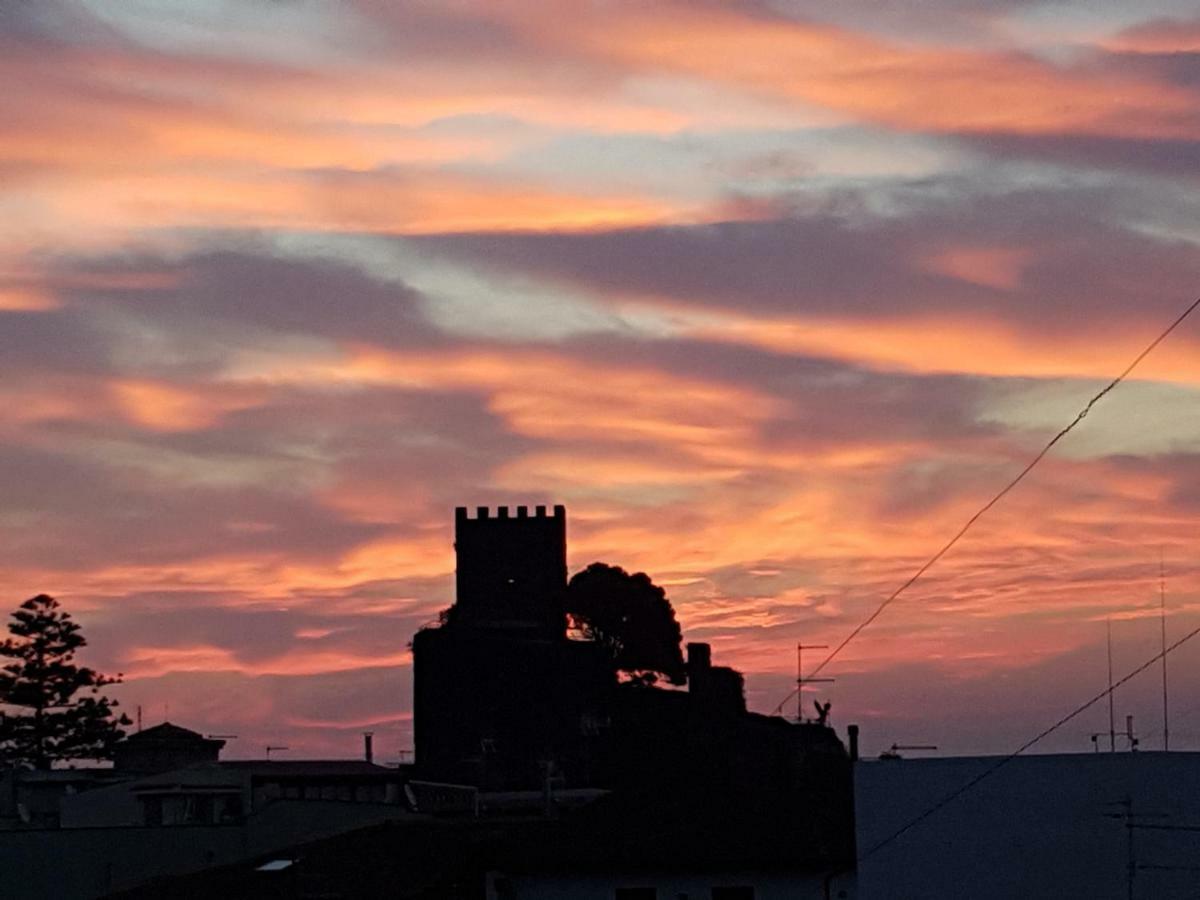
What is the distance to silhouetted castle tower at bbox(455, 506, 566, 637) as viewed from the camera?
151250 millimetres

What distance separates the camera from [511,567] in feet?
507

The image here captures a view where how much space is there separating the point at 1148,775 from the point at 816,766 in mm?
22407

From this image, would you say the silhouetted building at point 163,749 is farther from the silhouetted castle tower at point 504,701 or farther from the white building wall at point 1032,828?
the white building wall at point 1032,828

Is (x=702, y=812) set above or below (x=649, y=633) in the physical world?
below

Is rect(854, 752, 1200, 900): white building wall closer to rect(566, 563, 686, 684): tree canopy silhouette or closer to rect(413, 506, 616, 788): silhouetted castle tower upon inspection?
rect(413, 506, 616, 788): silhouetted castle tower

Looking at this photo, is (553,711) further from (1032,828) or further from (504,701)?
(1032,828)

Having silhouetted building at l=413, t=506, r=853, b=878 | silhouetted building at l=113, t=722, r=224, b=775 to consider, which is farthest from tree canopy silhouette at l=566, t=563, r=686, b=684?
silhouetted building at l=113, t=722, r=224, b=775

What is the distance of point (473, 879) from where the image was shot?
53.0 meters

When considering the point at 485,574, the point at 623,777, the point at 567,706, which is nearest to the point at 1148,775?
the point at 623,777

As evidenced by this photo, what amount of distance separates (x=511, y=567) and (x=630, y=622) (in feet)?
41.6

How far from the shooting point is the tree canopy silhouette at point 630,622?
143000 millimetres

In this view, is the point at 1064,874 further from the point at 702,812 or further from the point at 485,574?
the point at 485,574

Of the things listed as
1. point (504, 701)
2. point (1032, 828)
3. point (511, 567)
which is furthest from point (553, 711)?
point (1032, 828)

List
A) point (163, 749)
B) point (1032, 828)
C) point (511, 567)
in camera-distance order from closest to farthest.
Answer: point (1032, 828) < point (163, 749) < point (511, 567)
